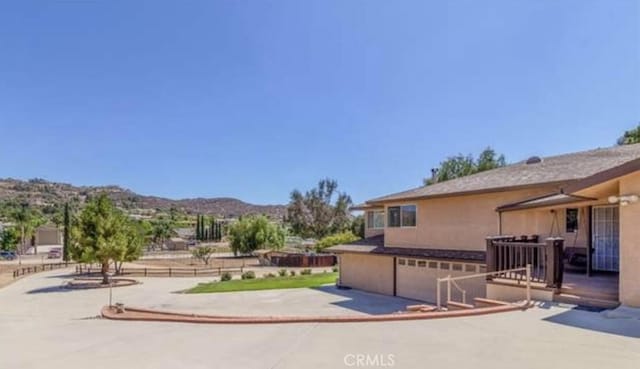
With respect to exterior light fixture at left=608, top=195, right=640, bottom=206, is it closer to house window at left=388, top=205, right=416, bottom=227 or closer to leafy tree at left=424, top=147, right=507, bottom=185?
house window at left=388, top=205, right=416, bottom=227

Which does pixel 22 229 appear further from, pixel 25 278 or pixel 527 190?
pixel 527 190

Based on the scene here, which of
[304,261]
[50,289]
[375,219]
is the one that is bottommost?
[304,261]

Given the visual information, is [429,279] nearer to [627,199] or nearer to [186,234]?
[627,199]

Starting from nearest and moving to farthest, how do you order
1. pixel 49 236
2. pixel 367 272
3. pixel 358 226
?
1. pixel 367 272
2. pixel 358 226
3. pixel 49 236

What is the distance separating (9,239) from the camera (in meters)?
67.9

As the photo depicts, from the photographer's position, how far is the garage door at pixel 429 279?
1609 centimetres

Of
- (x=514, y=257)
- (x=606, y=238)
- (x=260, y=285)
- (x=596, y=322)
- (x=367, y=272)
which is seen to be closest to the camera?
(x=596, y=322)

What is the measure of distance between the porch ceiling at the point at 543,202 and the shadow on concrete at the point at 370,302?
547 cm

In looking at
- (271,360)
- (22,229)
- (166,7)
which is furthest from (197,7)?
(22,229)

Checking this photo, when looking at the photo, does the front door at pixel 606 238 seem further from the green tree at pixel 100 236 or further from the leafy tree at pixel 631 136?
the green tree at pixel 100 236


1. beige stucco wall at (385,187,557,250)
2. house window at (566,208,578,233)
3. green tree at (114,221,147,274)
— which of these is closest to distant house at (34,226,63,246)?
green tree at (114,221,147,274)

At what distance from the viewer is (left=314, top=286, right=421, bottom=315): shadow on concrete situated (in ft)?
55.2

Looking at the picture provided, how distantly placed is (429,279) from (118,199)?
178399 millimetres

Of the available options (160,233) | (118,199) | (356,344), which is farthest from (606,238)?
(118,199)
